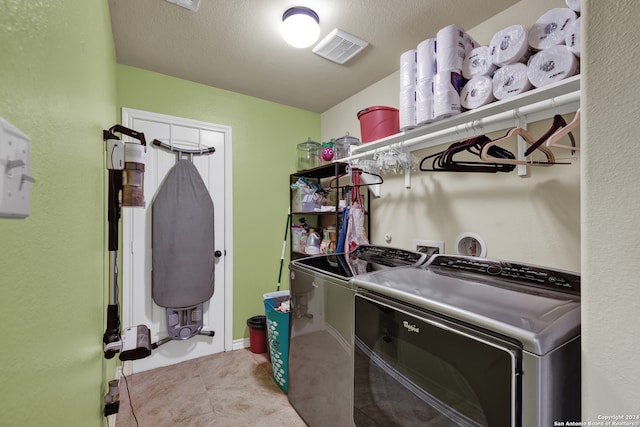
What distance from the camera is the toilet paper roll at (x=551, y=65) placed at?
1.10 m

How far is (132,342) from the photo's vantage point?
4.30 ft

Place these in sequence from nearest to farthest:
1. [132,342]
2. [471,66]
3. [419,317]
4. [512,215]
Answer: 1. [419,317]
2. [132,342]
3. [471,66]
4. [512,215]

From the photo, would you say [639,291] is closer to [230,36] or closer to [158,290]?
[230,36]

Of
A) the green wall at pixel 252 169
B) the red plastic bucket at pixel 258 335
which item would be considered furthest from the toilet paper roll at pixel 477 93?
the red plastic bucket at pixel 258 335

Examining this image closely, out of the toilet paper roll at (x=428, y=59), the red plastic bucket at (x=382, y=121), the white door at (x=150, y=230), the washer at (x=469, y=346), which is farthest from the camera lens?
the white door at (x=150, y=230)

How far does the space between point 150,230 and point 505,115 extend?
2644 mm

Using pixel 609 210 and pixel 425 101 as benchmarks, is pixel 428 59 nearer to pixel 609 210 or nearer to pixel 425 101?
pixel 425 101

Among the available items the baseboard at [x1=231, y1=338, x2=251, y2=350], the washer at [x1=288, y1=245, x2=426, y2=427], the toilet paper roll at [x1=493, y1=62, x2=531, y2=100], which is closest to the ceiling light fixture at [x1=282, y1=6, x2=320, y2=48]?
the toilet paper roll at [x1=493, y1=62, x2=531, y2=100]

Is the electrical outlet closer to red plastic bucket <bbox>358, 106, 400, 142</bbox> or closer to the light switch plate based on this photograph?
Answer: red plastic bucket <bbox>358, 106, 400, 142</bbox>

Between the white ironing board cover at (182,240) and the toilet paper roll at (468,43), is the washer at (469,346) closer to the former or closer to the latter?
the toilet paper roll at (468,43)

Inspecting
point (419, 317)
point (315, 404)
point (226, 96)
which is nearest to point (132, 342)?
point (315, 404)

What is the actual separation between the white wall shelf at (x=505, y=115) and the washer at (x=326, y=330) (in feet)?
2.40

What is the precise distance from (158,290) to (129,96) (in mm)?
1625

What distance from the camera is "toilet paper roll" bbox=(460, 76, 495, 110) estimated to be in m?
1.34
